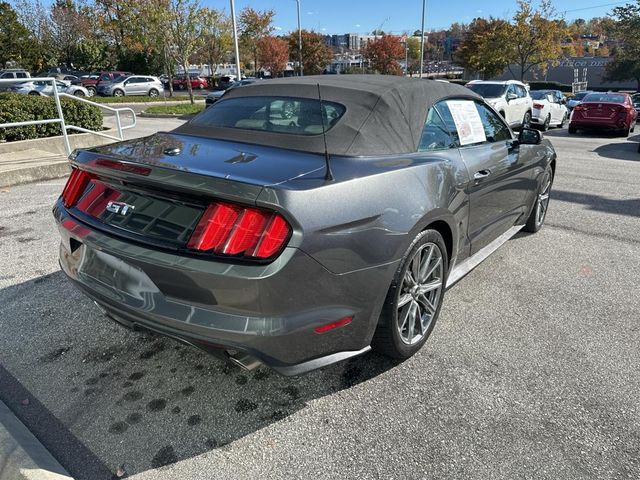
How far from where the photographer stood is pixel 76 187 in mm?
2834

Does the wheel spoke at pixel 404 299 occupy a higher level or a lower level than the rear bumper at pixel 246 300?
lower

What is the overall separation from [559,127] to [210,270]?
20605mm

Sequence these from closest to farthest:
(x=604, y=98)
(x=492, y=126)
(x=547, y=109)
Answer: (x=492, y=126) < (x=604, y=98) < (x=547, y=109)

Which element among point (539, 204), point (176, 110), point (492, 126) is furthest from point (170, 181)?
point (176, 110)

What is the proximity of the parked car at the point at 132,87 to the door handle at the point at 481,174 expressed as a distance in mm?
32747

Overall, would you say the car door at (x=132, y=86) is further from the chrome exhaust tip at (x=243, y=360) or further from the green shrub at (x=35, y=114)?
the chrome exhaust tip at (x=243, y=360)

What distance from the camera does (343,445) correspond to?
232 centimetres

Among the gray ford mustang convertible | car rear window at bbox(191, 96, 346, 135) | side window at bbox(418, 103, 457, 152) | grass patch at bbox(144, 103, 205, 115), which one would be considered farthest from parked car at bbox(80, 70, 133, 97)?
side window at bbox(418, 103, 457, 152)

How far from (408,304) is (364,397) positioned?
58 centimetres

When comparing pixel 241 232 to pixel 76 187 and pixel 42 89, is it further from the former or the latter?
pixel 42 89

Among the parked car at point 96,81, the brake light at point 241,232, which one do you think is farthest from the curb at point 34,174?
the parked car at point 96,81

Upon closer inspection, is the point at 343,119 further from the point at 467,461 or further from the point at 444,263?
the point at 467,461

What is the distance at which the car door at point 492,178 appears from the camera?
337 cm

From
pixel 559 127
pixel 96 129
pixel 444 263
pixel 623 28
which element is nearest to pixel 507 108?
pixel 559 127
